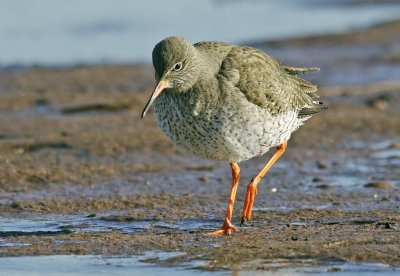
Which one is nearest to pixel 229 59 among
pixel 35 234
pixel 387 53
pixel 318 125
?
pixel 35 234

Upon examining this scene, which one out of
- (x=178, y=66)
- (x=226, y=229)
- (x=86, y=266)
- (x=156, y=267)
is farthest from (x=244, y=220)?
(x=86, y=266)

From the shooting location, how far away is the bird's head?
8.24 meters

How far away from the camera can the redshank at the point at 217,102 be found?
26.7ft

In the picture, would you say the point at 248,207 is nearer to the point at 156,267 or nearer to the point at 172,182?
the point at 172,182

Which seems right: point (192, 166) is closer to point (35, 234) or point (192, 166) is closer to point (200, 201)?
point (200, 201)

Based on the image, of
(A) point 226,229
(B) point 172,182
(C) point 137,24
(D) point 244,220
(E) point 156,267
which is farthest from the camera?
(C) point 137,24

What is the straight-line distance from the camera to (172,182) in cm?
1035

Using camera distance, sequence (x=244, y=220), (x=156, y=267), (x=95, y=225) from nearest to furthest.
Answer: (x=156, y=267)
(x=95, y=225)
(x=244, y=220)

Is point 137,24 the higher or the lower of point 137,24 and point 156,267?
the higher

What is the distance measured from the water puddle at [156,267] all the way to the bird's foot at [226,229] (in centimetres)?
86

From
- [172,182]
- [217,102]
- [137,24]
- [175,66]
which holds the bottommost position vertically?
[172,182]

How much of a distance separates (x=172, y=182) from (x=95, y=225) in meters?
1.92

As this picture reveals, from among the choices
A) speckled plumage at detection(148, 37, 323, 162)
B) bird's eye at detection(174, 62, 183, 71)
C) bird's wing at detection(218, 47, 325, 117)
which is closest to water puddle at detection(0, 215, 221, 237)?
speckled plumage at detection(148, 37, 323, 162)

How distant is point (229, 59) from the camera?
8.60m
